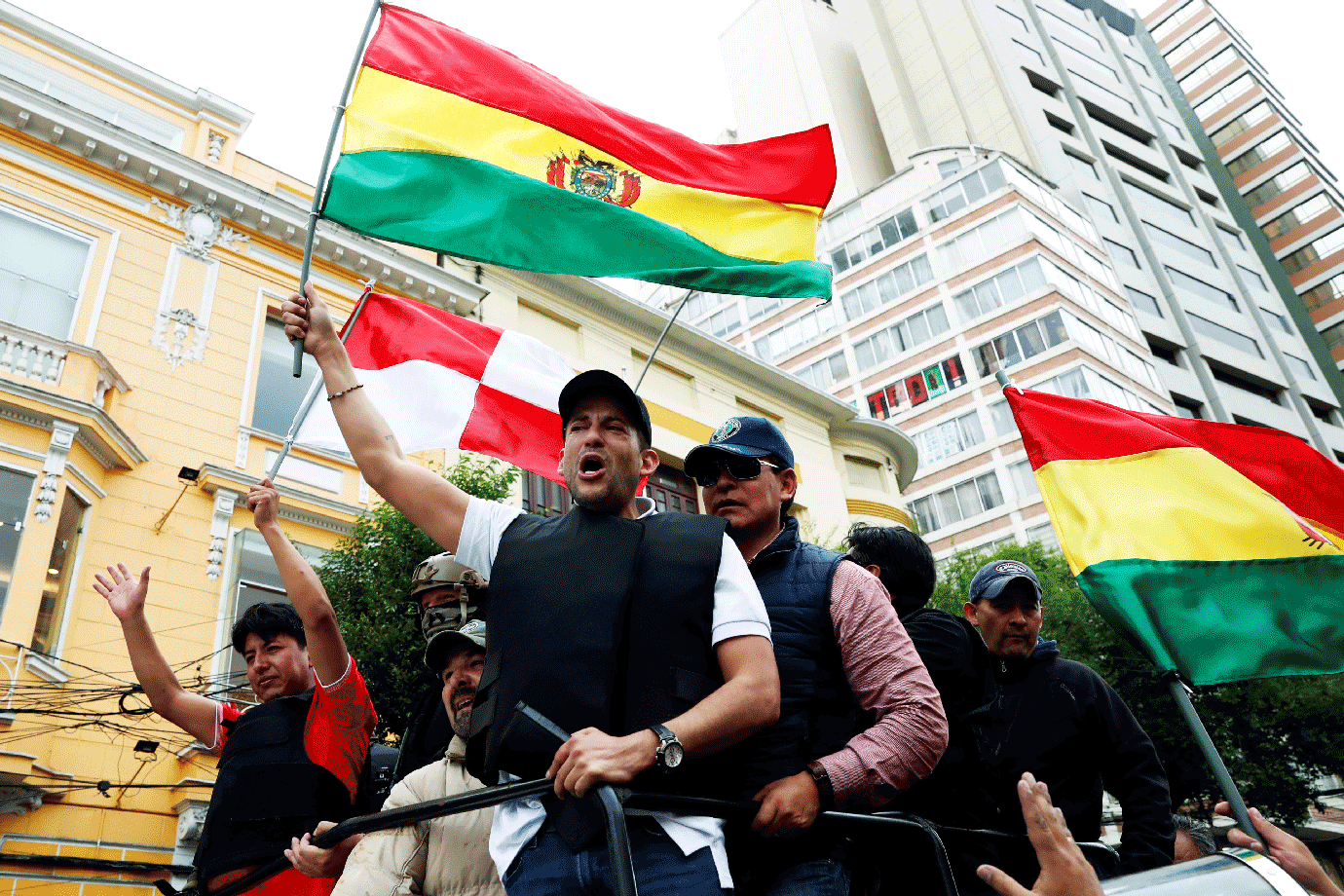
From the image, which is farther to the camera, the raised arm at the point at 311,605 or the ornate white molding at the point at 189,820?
the ornate white molding at the point at 189,820

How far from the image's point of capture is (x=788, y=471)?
304 cm

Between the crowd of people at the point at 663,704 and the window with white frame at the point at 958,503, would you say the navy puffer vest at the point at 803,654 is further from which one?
the window with white frame at the point at 958,503

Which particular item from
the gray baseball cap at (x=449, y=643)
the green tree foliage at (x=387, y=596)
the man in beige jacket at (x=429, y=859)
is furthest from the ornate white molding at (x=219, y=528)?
the man in beige jacket at (x=429, y=859)

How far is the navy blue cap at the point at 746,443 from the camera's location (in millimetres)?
2896

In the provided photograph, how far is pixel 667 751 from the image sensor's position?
173 centimetres

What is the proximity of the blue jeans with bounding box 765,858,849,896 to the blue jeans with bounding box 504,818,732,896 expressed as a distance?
0.30m

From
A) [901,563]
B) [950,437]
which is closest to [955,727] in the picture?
[901,563]

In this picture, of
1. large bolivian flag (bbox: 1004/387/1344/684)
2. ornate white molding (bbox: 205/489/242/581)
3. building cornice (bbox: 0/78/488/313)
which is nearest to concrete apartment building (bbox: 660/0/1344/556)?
building cornice (bbox: 0/78/488/313)

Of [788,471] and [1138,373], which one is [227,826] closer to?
[788,471]

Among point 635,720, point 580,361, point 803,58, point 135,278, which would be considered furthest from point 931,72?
point 635,720

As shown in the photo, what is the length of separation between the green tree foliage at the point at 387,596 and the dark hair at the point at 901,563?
22.0 ft

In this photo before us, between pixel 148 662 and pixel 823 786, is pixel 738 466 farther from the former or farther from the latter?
pixel 148 662

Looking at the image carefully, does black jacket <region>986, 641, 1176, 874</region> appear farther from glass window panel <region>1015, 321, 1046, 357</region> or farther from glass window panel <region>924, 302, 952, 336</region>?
glass window panel <region>924, 302, 952, 336</region>

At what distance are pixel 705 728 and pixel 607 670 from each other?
0.22m
